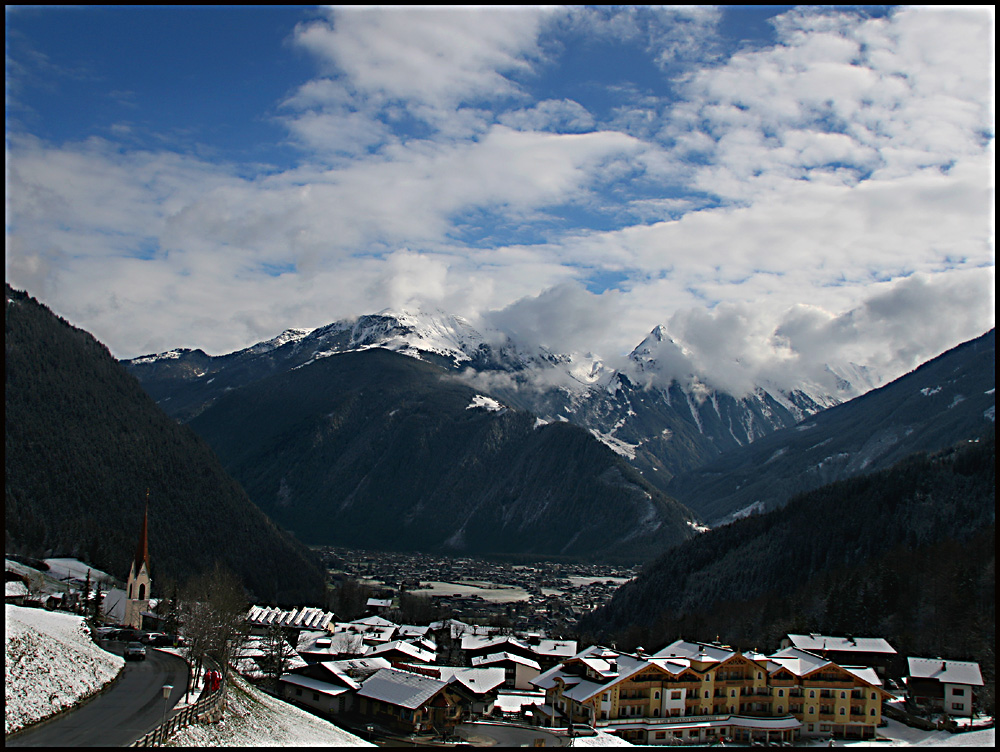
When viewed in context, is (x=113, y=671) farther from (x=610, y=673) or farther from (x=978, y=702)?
(x=978, y=702)

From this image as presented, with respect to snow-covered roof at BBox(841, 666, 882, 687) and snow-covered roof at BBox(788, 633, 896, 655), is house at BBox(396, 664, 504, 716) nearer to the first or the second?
snow-covered roof at BBox(841, 666, 882, 687)

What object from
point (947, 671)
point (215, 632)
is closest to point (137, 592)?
point (215, 632)

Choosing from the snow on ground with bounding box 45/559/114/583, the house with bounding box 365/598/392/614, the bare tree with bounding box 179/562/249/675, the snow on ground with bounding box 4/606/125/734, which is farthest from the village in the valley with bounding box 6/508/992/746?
the house with bounding box 365/598/392/614

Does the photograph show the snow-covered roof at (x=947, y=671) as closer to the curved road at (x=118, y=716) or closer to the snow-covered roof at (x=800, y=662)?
the snow-covered roof at (x=800, y=662)

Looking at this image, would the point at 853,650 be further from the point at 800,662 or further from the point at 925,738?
the point at 925,738

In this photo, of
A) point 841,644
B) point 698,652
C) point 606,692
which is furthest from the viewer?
point 841,644

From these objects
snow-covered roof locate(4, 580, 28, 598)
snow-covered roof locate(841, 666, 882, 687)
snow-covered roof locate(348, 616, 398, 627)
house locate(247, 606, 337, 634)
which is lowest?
house locate(247, 606, 337, 634)

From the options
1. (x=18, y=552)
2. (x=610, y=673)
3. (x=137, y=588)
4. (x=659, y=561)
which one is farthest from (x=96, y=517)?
(x=610, y=673)
